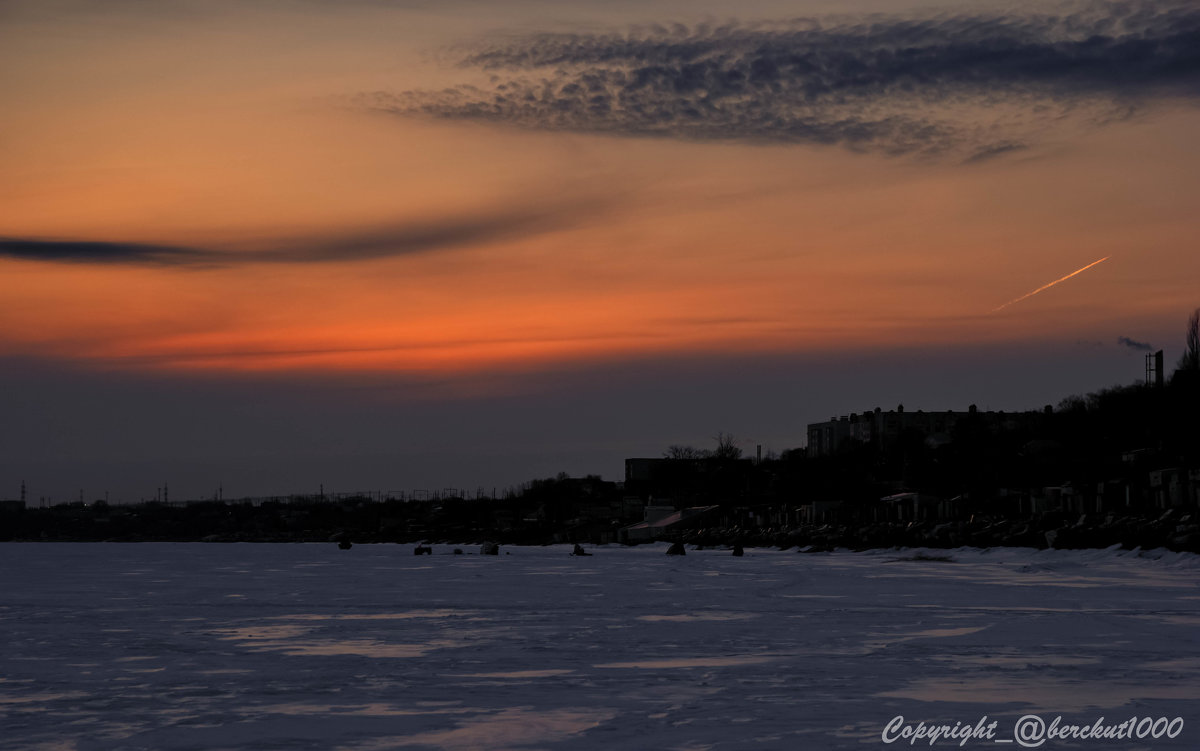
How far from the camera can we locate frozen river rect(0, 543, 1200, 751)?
12.9 m

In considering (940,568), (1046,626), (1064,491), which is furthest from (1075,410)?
(1046,626)

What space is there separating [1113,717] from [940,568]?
128 ft

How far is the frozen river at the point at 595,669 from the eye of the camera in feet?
42.2

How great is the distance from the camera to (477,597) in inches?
1384

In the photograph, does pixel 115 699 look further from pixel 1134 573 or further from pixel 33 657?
pixel 1134 573
